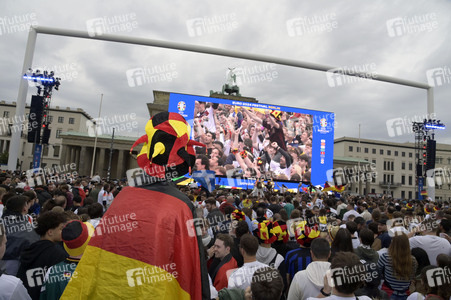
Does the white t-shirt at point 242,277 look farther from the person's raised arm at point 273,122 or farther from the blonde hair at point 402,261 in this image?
the person's raised arm at point 273,122

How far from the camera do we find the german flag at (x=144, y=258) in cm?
187

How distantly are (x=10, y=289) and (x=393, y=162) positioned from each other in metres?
93.8

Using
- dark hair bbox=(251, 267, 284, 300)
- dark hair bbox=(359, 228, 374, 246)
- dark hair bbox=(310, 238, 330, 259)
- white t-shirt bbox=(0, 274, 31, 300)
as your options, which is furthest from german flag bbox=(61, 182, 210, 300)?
dark hair bbox=(359, 228, 374, 246)

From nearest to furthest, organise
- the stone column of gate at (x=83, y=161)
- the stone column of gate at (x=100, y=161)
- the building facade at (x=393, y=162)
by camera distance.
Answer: the stone column of gate at (x=83, y=161) → the stone column of gate at (x=100, y=161) → the building facade at (x=393, y=162)

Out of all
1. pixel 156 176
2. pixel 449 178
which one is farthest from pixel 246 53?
pixel 449 178

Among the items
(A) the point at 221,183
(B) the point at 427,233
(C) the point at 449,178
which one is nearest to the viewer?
(B) the point at 427,233

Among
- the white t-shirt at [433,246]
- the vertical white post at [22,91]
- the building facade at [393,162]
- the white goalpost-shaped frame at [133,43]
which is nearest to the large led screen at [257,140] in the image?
the white goalpost-shaped frame at [133,43]

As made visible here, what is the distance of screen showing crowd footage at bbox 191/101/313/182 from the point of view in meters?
29.3

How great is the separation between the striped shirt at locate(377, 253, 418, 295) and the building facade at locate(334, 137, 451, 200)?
80873 mm

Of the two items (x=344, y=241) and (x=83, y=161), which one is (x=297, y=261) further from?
(x=83, y=161)

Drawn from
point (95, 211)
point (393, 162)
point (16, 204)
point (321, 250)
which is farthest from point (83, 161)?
point (393, 162)

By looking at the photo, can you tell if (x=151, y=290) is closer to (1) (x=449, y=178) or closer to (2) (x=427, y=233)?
(2) (x=427, y=233)

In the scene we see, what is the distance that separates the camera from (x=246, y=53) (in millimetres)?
17625

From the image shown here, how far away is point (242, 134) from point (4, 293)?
28.2 m
